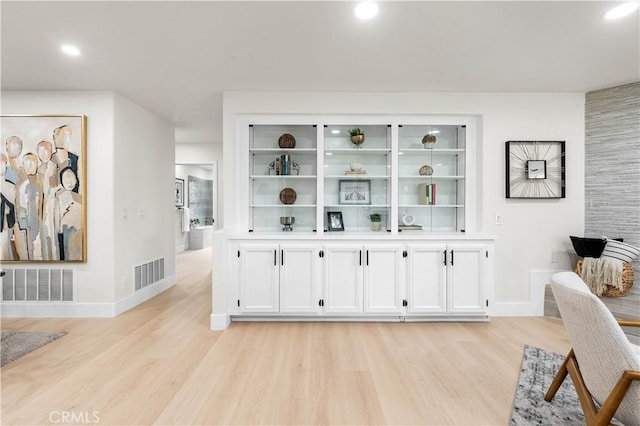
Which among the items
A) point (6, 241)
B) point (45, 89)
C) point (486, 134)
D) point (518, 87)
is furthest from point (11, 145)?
point (518, 87)

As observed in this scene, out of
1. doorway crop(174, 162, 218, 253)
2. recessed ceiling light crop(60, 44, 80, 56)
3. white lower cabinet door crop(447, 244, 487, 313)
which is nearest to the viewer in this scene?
recessed ceiling light crop(60, 44, 80, 56)

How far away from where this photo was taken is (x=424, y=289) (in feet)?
11.2

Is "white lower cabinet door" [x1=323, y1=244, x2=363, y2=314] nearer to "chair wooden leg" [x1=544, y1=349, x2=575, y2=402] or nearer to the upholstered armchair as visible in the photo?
"chair wooden leg" [x1=544, y1=349, x2=575, y2=402]

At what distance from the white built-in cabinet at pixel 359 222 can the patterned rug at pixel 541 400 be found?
940mm

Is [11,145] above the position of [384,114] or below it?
below

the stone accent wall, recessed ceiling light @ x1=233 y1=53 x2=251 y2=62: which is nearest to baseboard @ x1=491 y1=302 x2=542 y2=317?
the stone accent wall

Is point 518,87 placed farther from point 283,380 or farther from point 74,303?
point 74,303

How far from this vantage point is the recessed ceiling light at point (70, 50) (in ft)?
8.41

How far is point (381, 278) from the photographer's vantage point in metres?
3.41

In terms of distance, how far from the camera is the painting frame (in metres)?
3.54

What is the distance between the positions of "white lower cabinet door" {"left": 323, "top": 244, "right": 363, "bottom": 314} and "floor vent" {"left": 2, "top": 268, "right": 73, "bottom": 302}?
294 centimetres

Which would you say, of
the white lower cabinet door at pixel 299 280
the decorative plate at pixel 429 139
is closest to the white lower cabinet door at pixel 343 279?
the white lower cabinet door at pixel 299 280

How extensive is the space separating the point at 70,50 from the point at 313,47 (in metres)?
2.01

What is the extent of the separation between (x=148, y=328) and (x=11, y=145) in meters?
2.56
